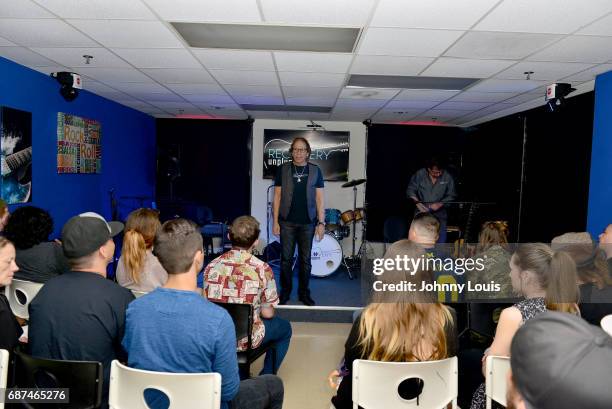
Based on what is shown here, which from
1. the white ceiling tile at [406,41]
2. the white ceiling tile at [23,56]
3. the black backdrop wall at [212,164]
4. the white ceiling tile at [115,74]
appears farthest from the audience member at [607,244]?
the black backdrop wall at [212,164]

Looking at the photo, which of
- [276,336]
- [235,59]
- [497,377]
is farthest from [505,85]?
A: [497,377]

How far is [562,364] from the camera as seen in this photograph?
2.33 ft

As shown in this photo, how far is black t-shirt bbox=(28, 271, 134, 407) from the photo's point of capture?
1.80 meters

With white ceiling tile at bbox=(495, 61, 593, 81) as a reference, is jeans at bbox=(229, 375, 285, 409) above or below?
below

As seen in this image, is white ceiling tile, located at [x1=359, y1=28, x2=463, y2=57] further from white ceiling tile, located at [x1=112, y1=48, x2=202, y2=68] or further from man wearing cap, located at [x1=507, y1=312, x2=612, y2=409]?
man wearing cap, located at [x1=507, y1=312, x2=612, y2=409]

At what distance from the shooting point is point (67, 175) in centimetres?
543

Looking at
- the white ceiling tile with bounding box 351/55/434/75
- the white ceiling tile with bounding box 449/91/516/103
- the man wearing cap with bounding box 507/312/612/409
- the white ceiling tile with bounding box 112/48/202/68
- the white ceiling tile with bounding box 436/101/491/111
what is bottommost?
the man wearing cap with bounding box 507/312/612/409

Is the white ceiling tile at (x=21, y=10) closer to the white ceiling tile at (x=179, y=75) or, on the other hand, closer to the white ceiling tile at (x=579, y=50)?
the white ceiling tile at (x=179, y=75)

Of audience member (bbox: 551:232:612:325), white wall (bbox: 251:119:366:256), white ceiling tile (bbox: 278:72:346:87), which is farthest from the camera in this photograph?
white wall (bbox: 251:119:366:256)

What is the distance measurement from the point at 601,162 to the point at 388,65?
219 cm

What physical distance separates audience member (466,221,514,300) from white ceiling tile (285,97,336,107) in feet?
10.8

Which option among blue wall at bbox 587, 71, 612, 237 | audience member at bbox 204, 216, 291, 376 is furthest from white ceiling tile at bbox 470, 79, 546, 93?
audience member at bbox 204, 216, 291, 376

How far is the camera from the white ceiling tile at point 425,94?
542cm

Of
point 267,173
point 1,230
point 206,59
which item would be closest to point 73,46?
point 206,59
